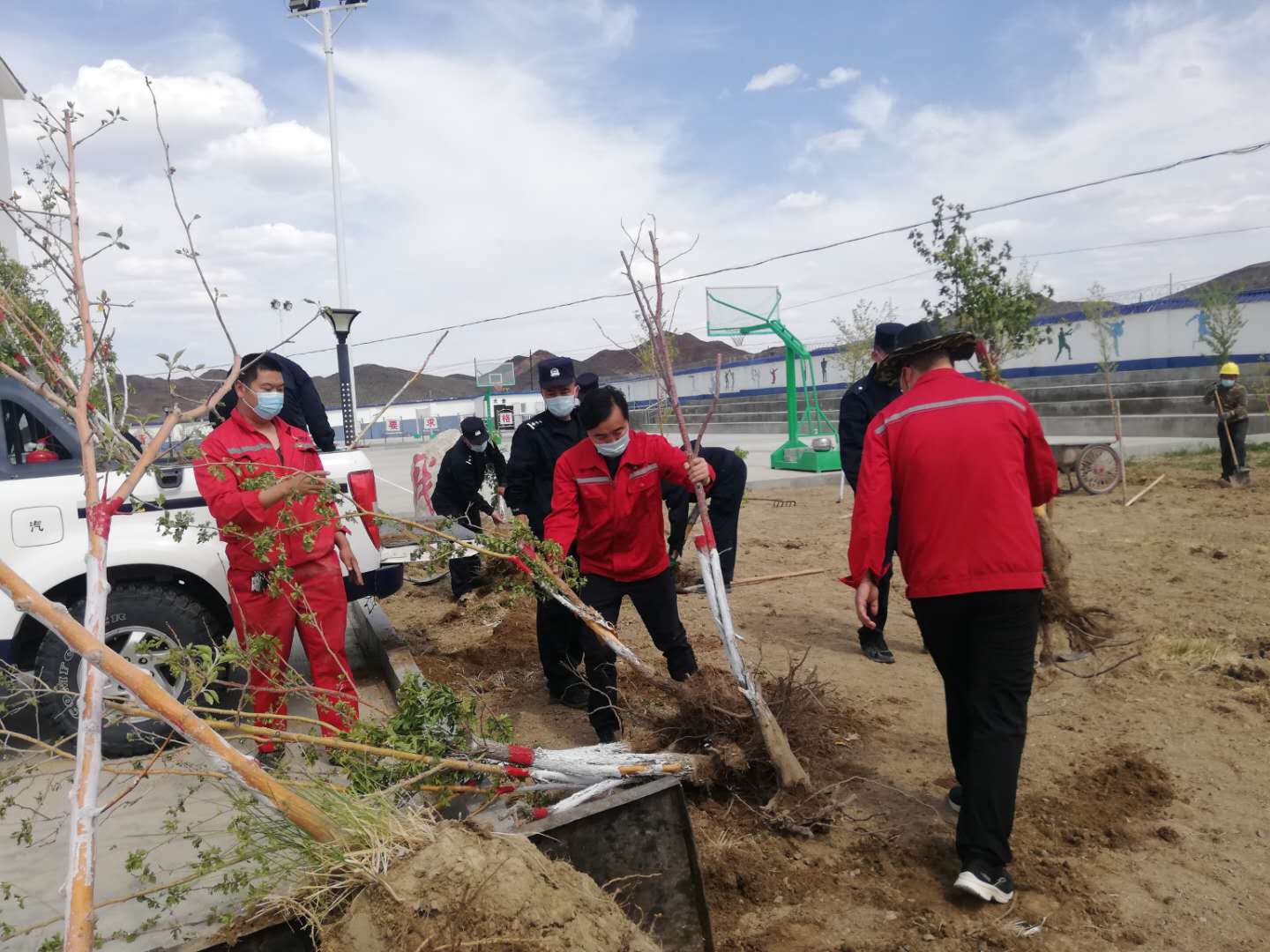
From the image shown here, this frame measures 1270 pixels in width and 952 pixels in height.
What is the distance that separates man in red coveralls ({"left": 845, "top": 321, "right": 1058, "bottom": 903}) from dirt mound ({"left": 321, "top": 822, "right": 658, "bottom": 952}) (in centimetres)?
137

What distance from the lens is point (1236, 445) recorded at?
40.6ft

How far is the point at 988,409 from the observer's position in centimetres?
292

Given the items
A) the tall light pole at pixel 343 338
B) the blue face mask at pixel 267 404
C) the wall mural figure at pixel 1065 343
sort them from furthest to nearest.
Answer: the wall mural figure at pixel 1065 343 < the tall light pole at pixel 343 338 < the blue face mask at pixel 267 404

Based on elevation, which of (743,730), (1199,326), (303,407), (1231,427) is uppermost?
(1199,326)

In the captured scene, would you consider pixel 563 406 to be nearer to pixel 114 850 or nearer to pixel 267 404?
pixel 267 404

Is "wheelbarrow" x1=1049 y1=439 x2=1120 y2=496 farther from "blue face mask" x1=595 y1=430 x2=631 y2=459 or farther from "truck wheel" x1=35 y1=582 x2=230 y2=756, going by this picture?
"truck wheel" x1=35 y1=582 x2=230 y2=756

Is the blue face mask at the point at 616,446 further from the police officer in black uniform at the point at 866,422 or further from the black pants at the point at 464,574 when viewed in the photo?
the black pants at the point at 464,574

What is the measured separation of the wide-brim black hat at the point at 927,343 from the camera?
10.2ft

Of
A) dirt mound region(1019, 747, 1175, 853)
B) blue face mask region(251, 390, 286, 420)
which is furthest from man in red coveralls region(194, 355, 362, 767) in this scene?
dirt mound region(1019, 747, 1175, 853)

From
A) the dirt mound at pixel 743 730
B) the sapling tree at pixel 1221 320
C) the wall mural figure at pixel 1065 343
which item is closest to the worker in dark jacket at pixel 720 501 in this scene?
the dirt mound at pixel 743 730

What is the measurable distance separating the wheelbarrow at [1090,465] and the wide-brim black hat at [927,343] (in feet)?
33.7

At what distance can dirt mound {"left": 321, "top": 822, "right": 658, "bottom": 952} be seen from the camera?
1.85 m

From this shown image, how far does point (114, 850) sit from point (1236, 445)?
1381 cm

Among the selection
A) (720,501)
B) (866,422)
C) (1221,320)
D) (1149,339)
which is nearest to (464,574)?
(720,501)
